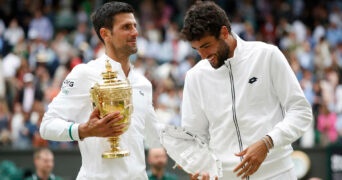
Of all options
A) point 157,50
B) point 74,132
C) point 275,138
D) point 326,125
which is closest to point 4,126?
point 157,50

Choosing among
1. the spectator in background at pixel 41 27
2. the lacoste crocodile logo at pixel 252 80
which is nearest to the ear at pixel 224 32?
the lacoste crocodile logo at pixel 252 80

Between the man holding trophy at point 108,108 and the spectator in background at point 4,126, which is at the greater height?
the man holding trophy at point 108,108

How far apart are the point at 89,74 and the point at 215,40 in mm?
989

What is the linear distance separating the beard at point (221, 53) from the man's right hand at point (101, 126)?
0.80 metres

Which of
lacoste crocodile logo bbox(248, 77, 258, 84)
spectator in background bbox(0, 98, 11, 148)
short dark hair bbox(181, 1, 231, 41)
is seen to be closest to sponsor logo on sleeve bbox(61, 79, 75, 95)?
short dark hair bbox(181, 1, 231, 41)

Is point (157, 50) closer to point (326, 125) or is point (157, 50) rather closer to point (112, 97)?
point (326, 125)

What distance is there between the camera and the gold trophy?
6.38m

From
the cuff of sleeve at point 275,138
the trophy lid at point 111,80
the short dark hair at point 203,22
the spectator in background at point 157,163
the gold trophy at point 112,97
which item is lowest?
the spectator in background at point 157,163

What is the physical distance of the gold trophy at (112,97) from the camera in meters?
6.38

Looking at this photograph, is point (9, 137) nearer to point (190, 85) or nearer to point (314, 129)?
point (314, 129)

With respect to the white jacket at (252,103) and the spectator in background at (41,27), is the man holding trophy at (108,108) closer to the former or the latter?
the white jacket at (252,103)

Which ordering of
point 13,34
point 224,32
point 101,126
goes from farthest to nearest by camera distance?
1. point 13,34
2. point 224,32
3. point 101,126

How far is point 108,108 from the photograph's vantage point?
6383 millimetres

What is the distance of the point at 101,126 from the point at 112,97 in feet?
0.82
